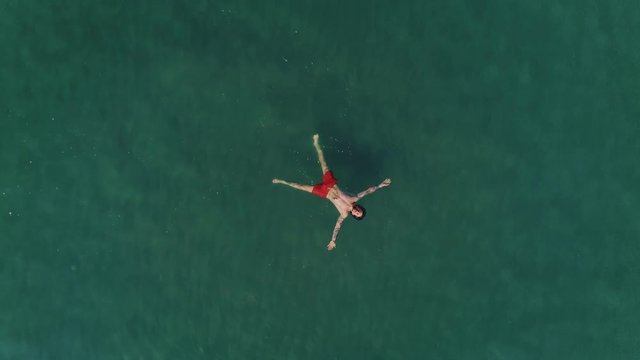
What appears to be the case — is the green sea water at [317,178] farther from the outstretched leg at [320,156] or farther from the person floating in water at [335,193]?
the person floating in water at [335,193]

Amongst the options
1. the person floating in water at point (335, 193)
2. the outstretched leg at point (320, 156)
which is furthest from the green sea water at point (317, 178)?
the person floating in water at point (335, 193)

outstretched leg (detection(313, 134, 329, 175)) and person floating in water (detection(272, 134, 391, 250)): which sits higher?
outstretched leg (detection(313, 134, 329, 175))

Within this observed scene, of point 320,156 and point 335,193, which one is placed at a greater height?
point 320,156

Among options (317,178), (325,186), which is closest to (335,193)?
(325,186)

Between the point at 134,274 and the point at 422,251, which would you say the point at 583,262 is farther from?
the point at 134,274

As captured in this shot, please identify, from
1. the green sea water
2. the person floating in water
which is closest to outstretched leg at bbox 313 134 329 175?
the person floating in water

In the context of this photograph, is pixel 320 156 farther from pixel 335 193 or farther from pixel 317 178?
pixel 335 193

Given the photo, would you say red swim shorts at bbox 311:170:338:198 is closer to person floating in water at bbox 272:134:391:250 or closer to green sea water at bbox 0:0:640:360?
person floating in water at bbox 272:134:391:250
